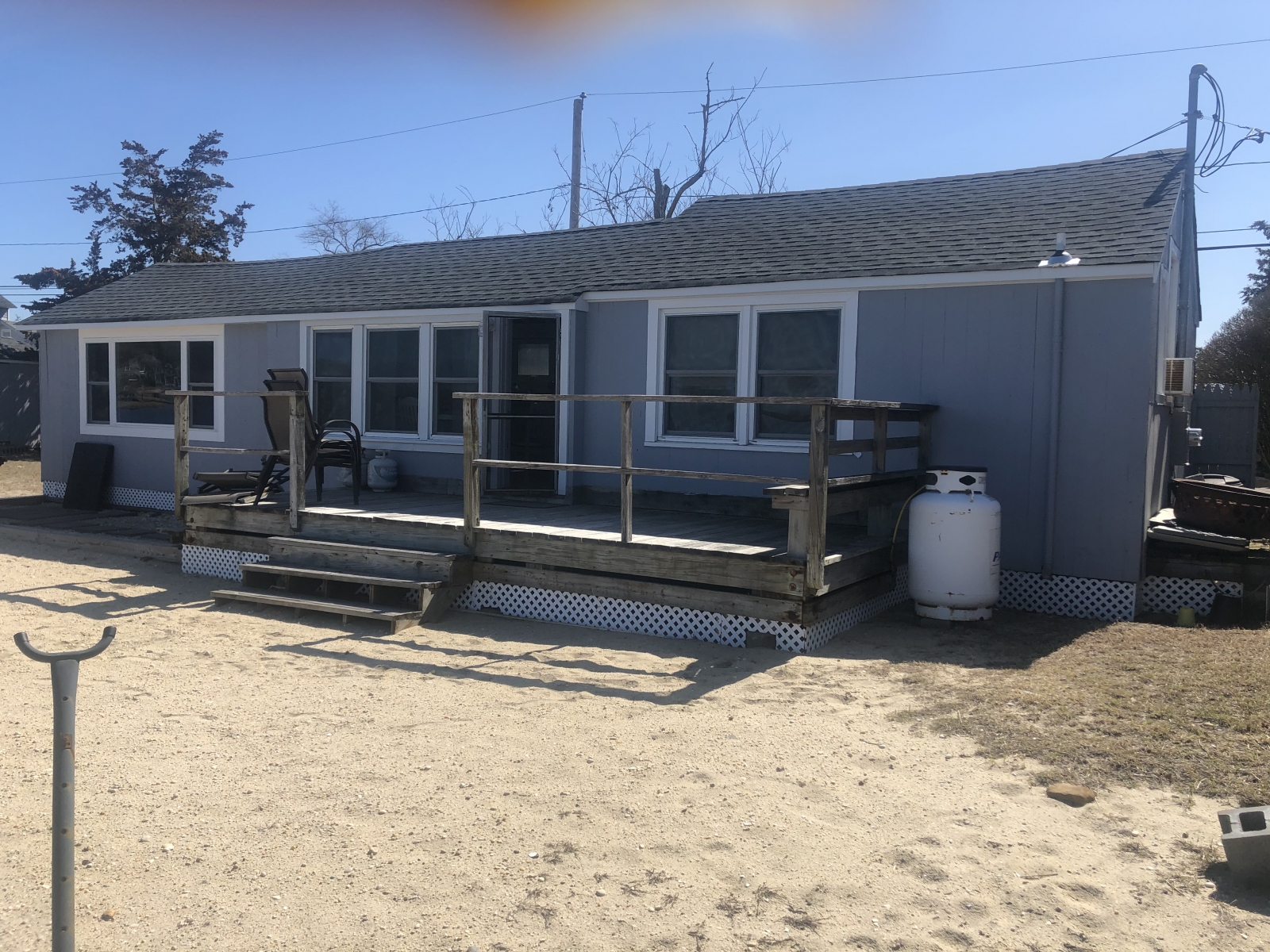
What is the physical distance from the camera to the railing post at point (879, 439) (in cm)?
706

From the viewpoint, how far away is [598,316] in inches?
368

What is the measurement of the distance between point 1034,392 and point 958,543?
1.58 meters

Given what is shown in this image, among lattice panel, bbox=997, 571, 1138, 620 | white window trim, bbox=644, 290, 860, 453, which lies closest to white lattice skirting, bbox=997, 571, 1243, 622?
lattice panel, bbox=997, 571, 1138, 620

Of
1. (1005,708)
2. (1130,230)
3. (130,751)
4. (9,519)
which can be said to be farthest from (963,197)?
(9,519)

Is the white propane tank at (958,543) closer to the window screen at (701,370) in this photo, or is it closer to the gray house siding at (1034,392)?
the gray house siding at (1034,392)

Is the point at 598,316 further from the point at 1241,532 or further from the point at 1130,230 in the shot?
the point at 1241,532

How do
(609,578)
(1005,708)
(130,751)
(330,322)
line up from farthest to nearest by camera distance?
(330,322), (609,578), (1005,708), (130,751)

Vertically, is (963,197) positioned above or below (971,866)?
above

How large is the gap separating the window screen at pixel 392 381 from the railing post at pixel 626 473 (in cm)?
447

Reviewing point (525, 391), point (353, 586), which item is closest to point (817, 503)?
point (353, 586)

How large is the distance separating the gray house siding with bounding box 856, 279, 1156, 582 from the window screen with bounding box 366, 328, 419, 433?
474cm

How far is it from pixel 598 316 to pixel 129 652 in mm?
4991

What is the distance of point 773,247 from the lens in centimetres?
902

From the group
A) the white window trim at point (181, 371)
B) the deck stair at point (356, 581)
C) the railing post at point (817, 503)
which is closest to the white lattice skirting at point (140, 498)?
the white window trim at point (181, 371)
